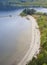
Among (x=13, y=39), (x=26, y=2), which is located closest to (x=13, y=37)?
(x=13, y=39)

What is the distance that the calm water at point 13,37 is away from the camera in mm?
7518

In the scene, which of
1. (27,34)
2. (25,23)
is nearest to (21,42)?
(27,34)

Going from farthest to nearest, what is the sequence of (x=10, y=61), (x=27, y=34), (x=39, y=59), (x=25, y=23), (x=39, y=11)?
(x=39, y=11) → (x=25, y=23) → (x=27, y=34) → (x=10, y=61) → (x=39, y=59)

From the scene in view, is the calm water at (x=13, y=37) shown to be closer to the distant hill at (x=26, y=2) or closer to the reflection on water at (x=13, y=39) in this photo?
the reflection on water at (x=13, y=39)

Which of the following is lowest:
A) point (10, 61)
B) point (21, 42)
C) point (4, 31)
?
point (10, 61)

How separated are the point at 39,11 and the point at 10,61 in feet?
28.9

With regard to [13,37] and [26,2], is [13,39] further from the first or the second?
[26,2]

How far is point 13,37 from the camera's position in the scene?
1027 centimetres

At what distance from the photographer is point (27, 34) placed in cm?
1077

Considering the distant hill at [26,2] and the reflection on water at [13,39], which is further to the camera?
the distant hill at [26,2]

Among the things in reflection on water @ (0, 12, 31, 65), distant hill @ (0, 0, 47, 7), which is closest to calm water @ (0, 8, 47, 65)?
reflection on water @ (0, 12, 31, 65)

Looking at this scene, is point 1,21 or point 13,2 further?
point 13,2

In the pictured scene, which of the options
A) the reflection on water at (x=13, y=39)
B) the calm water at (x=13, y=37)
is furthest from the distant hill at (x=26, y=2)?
the reflection on water at (x=13, y=39)

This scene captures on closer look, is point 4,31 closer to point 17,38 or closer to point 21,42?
point 17,38
